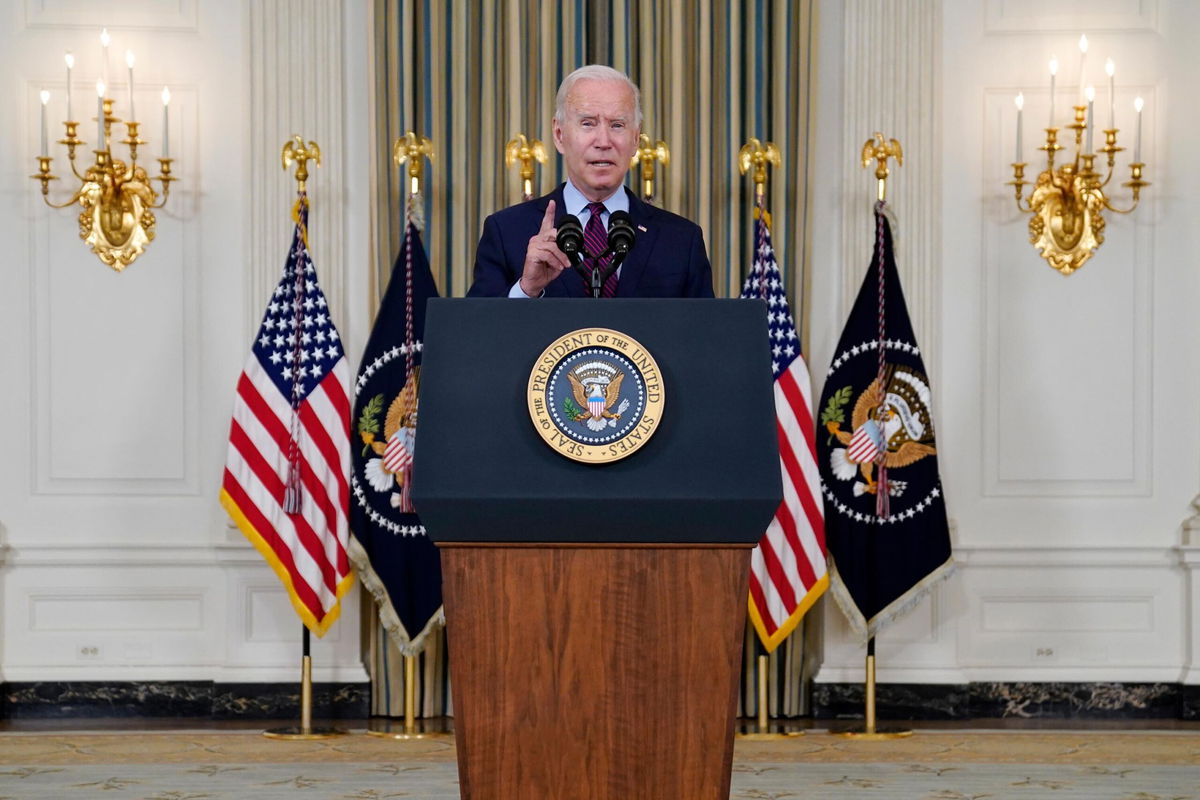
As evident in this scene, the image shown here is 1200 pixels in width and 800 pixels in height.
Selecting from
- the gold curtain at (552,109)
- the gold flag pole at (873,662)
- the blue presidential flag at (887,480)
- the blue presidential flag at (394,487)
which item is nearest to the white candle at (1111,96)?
the gold flag pole at (873,662)

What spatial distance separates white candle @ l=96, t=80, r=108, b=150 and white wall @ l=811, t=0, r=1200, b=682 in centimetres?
309

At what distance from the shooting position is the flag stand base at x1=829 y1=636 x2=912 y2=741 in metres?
5.41

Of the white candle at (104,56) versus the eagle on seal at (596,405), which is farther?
the white candle at (104,56)

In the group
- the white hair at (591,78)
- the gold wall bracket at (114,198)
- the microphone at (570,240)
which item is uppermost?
Result: the gold wall bracket at (114,198)

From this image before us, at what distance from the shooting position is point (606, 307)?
2209 millimetres

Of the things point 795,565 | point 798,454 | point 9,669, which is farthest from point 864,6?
point 9,669

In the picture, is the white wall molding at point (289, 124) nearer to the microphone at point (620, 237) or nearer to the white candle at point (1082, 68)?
the white candle at point (1082, 68)

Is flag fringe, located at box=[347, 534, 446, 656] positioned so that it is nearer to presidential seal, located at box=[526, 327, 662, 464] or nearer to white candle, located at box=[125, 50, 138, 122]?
white candle, located at box=[125, 50, 138, 122]

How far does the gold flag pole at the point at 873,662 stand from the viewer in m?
5.41

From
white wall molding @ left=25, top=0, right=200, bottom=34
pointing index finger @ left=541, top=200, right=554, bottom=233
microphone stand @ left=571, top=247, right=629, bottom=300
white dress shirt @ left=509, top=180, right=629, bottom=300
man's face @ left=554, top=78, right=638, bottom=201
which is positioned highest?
white wall molding @ left=25, top=0, right=200, bottom=34

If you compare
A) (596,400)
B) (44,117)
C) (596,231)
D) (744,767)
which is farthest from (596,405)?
(44,117)

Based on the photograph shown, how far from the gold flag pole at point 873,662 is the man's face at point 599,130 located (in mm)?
2975

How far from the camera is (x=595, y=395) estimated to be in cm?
219

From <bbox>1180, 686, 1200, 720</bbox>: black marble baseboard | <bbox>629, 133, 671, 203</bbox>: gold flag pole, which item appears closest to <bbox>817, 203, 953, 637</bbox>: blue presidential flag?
<bbox>629, 133, 671, 203</bbox>: gold flag pole
